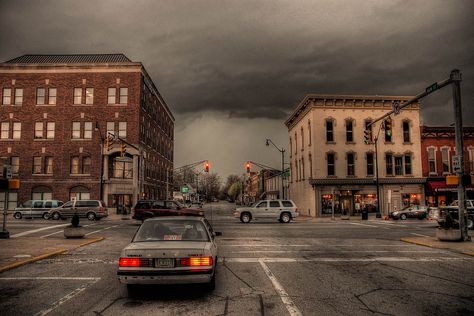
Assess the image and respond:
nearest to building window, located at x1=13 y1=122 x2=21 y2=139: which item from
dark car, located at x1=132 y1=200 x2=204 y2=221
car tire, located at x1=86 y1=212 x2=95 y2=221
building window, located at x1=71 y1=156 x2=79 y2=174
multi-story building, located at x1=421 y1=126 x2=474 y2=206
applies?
building window, located at x1=71 y1=156 x2=79 y2=174

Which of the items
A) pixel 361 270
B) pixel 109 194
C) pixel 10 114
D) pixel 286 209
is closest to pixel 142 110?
pixel 109 194

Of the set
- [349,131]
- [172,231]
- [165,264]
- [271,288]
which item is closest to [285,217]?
[349,131]

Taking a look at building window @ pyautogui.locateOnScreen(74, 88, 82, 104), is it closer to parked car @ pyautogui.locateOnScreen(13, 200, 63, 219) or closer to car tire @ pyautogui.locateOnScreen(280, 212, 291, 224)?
parked car @ pyautogui.locateOnScreen(13, 200, 63, 219)

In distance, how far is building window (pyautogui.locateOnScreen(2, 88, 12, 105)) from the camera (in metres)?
46.4

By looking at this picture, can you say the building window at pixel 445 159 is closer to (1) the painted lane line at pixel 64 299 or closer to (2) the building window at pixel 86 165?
(2) the building window at pixel 86 165

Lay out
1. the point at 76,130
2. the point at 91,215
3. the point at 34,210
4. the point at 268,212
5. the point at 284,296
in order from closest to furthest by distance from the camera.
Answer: the point at 284,296, the point at 268,212, the point at 91,215, the point at 34,210, the point at 76,130

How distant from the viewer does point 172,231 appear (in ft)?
26.3

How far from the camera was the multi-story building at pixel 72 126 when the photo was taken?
45094 mm

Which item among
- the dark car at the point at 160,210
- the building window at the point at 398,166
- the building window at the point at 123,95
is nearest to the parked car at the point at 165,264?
the dark car at the point at 160,210

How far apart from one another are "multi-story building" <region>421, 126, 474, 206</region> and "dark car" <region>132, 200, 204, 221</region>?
28415 millimetres

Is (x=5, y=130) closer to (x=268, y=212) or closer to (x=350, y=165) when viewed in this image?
(x=268, y=212)

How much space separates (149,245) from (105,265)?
14.9 feet

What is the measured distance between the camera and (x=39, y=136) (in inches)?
1810

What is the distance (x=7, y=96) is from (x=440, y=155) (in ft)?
168
